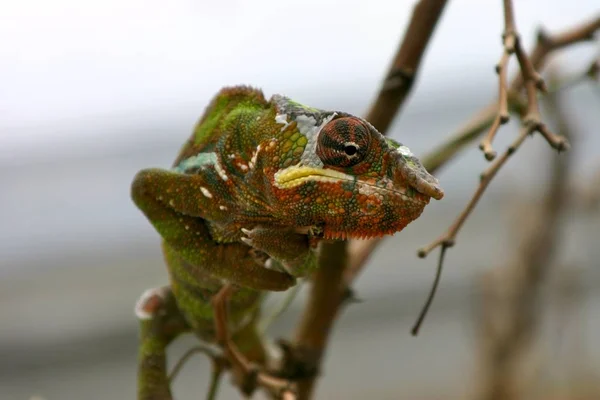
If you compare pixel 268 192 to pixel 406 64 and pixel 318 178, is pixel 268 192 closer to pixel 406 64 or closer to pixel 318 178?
pixel 318 178

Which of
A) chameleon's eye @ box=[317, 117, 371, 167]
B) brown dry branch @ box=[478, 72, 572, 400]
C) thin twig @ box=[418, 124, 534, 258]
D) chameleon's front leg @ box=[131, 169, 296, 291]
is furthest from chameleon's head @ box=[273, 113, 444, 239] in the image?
brown dry branch @ box=[478, 72, 572, 400]

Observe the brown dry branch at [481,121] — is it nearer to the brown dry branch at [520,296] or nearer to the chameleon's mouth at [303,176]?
the chameleon's mouth at [303,176]

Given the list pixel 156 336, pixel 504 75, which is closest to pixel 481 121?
pixel 504 75

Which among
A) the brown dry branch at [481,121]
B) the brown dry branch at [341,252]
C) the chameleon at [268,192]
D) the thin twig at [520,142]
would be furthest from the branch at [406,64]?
the chameleon at [268,192]

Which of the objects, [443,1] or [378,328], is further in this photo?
[378,328]

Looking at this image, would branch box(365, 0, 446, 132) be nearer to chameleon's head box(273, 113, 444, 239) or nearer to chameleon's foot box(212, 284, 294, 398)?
chameleon's foot box(212, 284, 294, 398)

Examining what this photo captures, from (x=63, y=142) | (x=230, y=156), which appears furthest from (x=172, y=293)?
(x=63, y=142)

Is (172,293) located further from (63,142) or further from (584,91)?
(584,91)
